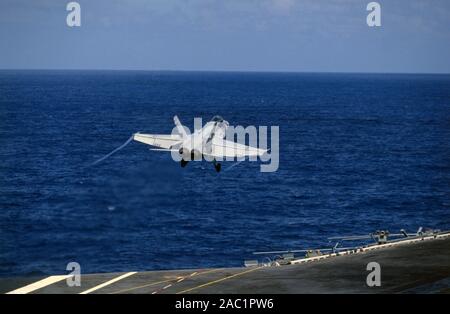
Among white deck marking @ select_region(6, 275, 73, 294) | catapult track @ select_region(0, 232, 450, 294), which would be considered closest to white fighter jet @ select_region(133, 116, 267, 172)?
catapult track @ select_region(0, 232, 450, 294)

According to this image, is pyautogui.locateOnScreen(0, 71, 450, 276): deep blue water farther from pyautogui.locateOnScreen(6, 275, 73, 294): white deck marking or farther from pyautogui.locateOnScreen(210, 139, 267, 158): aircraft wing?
pyautogui.locateOnScreen(210, 139, 267, 158): aircraft wing

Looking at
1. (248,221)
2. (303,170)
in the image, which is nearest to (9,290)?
(248,221)

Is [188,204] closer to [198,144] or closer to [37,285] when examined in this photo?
[37,285]

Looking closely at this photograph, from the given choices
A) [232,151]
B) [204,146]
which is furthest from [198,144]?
[232,151]

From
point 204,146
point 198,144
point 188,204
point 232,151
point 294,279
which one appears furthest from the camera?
point 188,204

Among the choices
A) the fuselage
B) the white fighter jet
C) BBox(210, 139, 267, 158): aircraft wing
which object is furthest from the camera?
BBox(210, 139, 267, 158): aircraft wing

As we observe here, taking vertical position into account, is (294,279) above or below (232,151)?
below

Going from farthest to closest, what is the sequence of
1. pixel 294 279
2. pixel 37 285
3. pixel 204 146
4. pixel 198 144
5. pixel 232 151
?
pixel 294 279, pixel 37 285, pixel 232 151, pixel 204 146, pixel 198 144

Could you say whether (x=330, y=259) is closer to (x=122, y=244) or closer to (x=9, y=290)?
(x=9, y=290)

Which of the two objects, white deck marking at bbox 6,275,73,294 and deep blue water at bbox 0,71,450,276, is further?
deep blue water at bbox 0,71,450,276

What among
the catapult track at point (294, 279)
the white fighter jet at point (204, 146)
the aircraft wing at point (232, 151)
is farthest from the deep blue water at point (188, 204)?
the aircraft wing at point (232, 151)

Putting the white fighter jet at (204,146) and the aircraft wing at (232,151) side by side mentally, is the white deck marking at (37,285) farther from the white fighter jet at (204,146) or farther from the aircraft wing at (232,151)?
the aircraft wing at (232,151)

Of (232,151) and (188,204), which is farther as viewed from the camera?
(188,204)
